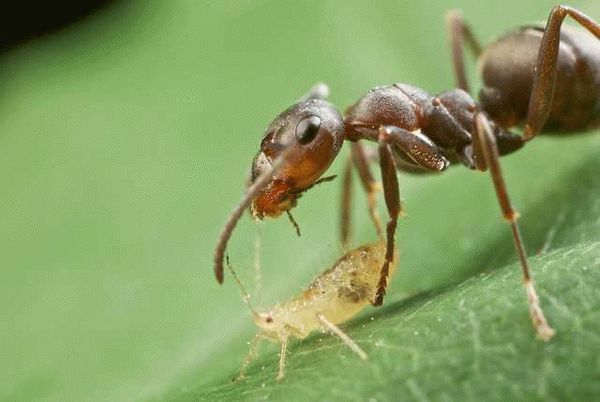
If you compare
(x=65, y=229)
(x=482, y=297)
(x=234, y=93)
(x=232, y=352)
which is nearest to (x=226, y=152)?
(x=234, y=93)

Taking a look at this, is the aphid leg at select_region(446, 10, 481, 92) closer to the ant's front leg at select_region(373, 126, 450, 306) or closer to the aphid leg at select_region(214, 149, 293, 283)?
the ant's front leg at select_region(373, 126, 450, 306)

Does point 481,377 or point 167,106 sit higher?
point 167,106

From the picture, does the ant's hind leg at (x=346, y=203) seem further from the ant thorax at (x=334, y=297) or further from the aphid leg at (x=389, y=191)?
the aphid leg at (x=389, y=191)

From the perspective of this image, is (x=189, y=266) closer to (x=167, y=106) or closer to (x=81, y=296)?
(x=81, y=296)

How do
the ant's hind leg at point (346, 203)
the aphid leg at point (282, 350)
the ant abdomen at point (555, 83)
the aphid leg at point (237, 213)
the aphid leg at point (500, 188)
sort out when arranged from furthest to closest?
the ant's hind leg at point (346, 203) → the ant abdomen at point (555, 83) → the aphid leg at point (237, 213) → the aphid leg at point (282, 350) → the aphid leg at point (500, 188)

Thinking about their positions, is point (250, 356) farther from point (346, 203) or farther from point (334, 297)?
point (346, 203)

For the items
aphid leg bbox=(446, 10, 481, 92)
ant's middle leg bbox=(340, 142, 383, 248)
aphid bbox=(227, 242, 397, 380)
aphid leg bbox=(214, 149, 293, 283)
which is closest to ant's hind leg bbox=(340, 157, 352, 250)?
ant's middle leg bbox=(340, 142, 383, 248)

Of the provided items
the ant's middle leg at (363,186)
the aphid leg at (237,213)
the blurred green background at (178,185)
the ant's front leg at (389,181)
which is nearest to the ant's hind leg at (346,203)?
the ant's middle leg at (363,186)

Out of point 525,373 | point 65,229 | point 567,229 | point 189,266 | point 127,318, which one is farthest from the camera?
point 65,229
